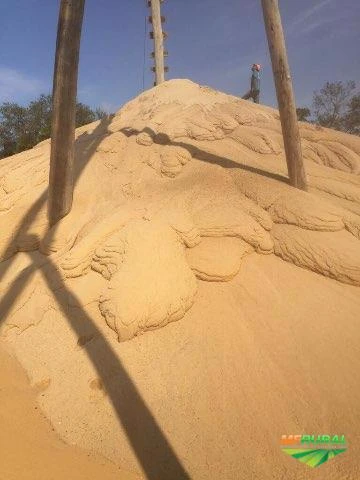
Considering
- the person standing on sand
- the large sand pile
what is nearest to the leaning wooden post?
the large sand pile

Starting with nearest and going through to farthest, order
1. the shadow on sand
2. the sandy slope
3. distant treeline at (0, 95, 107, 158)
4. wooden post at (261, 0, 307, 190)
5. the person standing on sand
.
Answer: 1. the sandy slope
2. the shadow on sand
3. wooden post at (261, 0, 307, 190)
4. the person standing on sand
5. distant treeline at (0, 95, 107, 158)

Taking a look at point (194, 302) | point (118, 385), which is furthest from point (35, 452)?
point (194, 302)

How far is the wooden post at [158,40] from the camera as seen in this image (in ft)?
25.3

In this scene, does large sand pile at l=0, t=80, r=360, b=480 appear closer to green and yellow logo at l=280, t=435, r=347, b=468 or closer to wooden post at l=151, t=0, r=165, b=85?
green and yellow logo at l=280, t=435, r=347, b=468

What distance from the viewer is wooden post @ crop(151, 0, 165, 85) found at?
7715 mm

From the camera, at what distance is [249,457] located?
1997mm

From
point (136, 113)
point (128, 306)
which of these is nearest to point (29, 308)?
point (128, 306)

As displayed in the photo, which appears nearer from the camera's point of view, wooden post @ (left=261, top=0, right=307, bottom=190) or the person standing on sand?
wooden post @ (left=261, top=0, right=307, bottom=190)

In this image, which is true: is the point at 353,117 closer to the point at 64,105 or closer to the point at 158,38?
the point at 158,38

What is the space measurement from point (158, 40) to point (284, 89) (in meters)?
5.61

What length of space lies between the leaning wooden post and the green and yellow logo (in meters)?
3.33

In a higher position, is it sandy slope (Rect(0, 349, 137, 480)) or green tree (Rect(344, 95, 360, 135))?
green tree (Rect(344, 95, 360, 135))

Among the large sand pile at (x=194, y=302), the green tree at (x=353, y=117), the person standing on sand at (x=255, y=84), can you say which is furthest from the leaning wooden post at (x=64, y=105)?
the green tree at (x=353, y=117)

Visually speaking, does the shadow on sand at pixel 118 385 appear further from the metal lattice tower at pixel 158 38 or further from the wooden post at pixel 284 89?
the metal lattice tower at pixel 158 38
